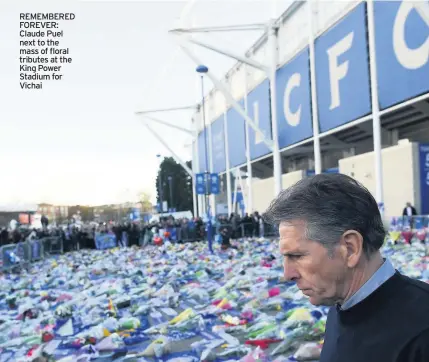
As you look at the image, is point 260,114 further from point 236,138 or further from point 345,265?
point 345,265

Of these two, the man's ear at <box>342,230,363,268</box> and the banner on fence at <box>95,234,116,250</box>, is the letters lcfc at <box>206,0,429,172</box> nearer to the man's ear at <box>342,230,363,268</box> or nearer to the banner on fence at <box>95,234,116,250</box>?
the banner on fence at <box>95,234,116,250</box>

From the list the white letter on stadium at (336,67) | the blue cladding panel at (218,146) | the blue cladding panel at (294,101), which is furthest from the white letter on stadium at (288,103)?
the blue cladding panel at (218,146)

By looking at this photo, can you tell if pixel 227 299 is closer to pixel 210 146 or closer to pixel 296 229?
pixel 296 229

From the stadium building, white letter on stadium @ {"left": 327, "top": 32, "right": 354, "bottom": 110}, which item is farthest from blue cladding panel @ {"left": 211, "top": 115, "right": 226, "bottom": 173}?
Answer: white letter on stadium @ {"left": 327, "top": 32, "right": 354, "bottom": 110}

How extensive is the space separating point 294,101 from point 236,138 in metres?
13.8

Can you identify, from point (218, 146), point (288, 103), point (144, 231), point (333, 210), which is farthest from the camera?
point (218, 146)

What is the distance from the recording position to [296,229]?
140 cm

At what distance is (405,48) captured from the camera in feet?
60.8

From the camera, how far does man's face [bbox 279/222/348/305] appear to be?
1.36 m

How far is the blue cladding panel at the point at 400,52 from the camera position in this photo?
698 inches

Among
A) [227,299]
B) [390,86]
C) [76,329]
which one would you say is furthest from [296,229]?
[390,86]

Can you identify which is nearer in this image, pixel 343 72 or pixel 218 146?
pixel 343 72

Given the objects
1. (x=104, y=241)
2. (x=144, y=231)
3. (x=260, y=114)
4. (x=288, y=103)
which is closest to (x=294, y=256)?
(x=104, y=241)

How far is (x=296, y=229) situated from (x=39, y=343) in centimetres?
594
